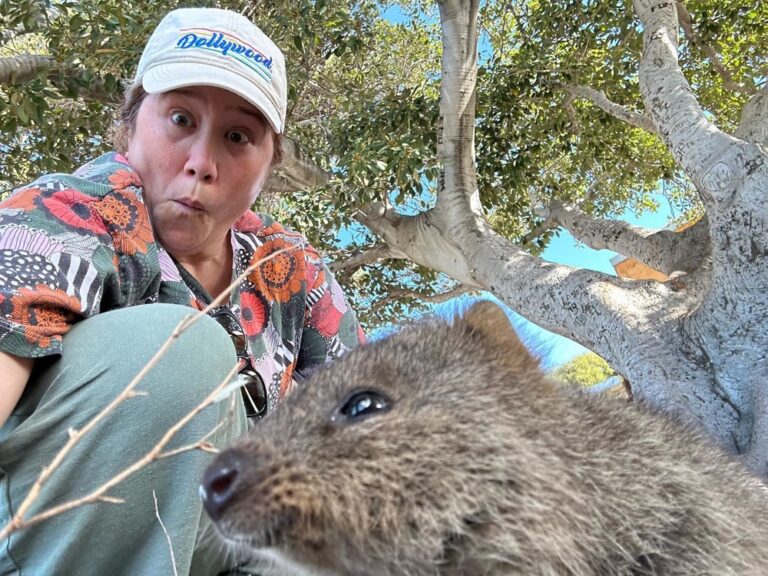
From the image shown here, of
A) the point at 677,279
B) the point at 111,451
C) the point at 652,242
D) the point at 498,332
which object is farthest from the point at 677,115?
the point at 111,451

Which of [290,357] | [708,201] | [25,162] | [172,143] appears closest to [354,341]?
[290,357]

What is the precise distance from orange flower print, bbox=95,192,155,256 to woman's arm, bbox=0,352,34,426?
0.59 metres

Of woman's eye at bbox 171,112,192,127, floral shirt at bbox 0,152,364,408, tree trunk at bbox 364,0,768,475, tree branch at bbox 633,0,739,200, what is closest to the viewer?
floral shirt at bbox 0,152,364,408

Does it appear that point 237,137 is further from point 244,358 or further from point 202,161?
point 244,358

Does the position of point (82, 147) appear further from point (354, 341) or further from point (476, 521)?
point (476, 521)

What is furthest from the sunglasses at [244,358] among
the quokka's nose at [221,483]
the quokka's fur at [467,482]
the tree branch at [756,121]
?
the tree branch at [756,121]

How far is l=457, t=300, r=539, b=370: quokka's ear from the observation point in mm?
1854

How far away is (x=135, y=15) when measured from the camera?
635 cm

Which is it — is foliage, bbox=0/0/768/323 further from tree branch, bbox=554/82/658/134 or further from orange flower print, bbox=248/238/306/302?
orange flower print, bbox=248/238/306/302

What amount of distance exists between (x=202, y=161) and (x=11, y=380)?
Answer: 3.95ft

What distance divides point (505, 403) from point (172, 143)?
188 cm

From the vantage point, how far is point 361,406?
1589mm

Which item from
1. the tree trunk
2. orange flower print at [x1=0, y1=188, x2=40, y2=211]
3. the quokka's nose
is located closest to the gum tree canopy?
the tree trunk

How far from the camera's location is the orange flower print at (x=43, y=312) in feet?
6.09
